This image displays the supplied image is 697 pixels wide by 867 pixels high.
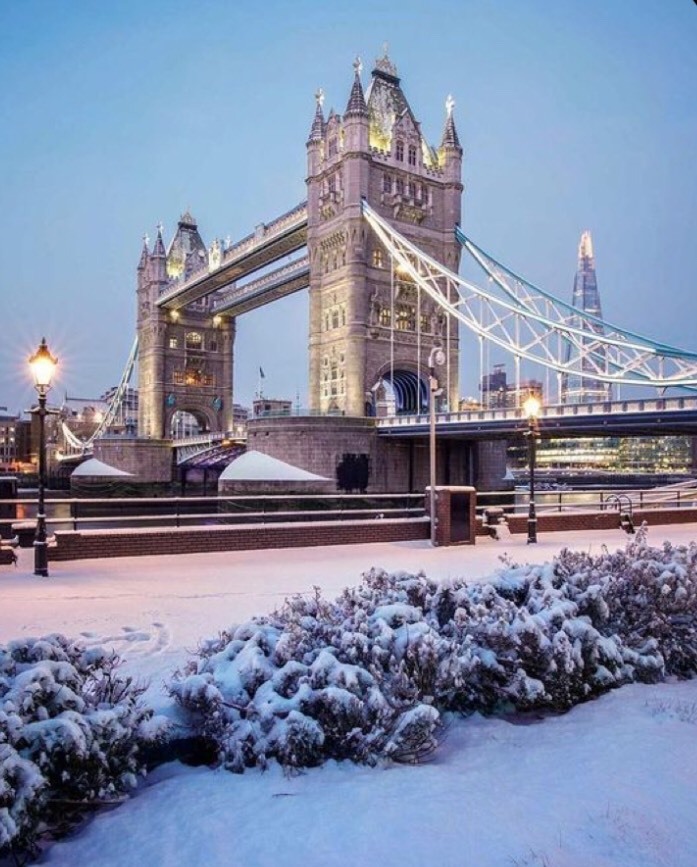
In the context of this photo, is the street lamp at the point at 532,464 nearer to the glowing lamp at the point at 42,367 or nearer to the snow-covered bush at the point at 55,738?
the glowing lamp at the point at 42,367

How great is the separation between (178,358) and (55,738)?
8945 centimetres

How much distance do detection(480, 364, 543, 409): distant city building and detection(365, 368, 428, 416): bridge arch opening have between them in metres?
4.88

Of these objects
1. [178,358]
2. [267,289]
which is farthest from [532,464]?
[178,358]

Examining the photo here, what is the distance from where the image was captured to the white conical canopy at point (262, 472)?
45.1 metres

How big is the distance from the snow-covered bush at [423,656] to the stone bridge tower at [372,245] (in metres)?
46.0

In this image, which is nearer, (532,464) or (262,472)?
(532,464)

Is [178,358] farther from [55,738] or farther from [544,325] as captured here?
[55,738]

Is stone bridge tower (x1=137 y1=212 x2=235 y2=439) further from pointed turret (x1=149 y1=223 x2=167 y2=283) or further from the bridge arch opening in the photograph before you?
the bridge arch opening

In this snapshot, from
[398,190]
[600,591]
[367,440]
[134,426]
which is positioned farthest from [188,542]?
[134,426]

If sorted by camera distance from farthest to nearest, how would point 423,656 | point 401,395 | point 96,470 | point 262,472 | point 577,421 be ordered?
point 96,470 → point 401,395 → point 262,472 → point 577,421 → point 423,656

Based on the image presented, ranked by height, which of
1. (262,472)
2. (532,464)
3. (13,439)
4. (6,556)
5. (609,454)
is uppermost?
(13,439)

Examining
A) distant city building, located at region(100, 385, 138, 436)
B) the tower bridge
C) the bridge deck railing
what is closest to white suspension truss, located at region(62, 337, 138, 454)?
distant city building, located at region(100, 385, 138, 436)

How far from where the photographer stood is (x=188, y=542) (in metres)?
13.8

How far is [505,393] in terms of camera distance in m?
104
